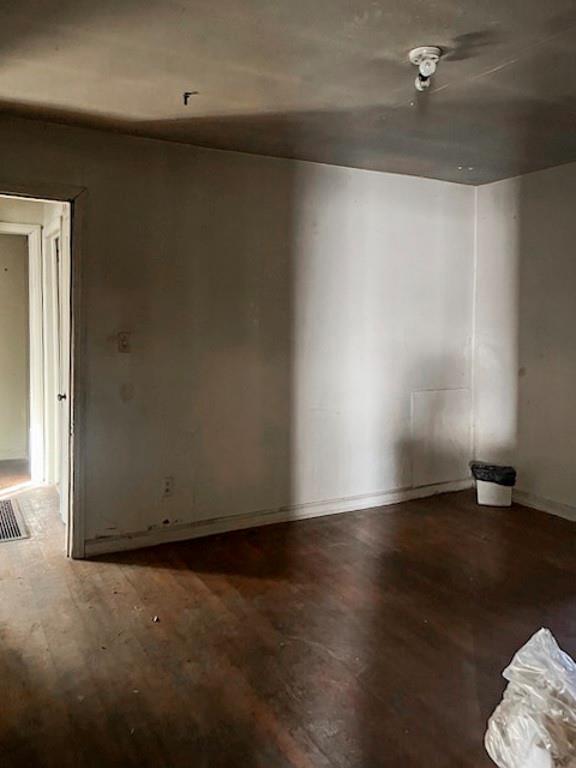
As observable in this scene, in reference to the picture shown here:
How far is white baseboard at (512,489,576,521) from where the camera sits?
445 cm

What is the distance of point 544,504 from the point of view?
4641 mm

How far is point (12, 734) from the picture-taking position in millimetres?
2107

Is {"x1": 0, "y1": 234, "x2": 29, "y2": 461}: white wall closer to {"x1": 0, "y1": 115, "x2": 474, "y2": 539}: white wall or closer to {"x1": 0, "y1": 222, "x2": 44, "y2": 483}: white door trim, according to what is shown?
{"x1": 0, "y1": 222, "x2": 44, "y2": 483}: white door trim

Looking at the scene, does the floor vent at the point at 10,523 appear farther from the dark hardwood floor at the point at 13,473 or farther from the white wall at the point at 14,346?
the white wall at the point at 14,346

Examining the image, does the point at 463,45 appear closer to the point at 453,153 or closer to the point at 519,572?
the point at 453,153

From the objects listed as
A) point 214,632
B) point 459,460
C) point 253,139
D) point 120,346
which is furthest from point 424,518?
point 253,139

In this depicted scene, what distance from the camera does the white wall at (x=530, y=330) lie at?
4461mm

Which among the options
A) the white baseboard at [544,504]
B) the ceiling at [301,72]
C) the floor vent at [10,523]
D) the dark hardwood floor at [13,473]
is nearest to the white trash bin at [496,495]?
the white baseboard at [544,504]

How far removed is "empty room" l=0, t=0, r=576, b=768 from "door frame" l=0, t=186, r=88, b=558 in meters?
0.01

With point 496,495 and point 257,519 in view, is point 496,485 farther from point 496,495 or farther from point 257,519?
point 257,519

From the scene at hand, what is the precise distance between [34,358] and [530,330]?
4.00 metres

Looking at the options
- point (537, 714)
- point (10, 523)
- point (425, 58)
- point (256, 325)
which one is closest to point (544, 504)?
point (256, 325)

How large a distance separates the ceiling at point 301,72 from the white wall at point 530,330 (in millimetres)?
656

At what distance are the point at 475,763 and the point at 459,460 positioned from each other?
130 inches
